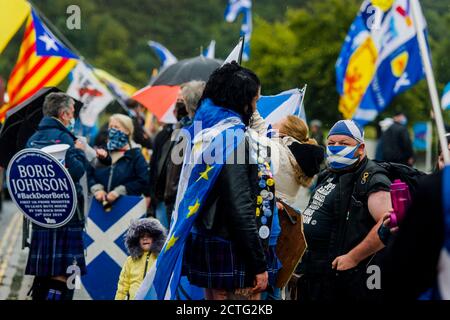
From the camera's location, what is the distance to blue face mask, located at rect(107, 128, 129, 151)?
9219mm

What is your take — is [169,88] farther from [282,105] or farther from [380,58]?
[380,58]

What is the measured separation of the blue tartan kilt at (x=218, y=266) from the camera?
5281 millimetres

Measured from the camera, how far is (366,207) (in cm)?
591

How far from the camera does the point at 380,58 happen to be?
1352 cm

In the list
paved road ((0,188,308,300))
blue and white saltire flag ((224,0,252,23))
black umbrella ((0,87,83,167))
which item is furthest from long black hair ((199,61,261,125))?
blue and white saltire flag ((224,0,252,23))

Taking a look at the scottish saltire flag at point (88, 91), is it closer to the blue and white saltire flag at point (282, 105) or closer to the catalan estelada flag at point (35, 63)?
the catalan estelada flag at point (35, 63)

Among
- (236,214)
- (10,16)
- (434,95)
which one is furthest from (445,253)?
(10,16)

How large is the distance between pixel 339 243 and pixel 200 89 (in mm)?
1986

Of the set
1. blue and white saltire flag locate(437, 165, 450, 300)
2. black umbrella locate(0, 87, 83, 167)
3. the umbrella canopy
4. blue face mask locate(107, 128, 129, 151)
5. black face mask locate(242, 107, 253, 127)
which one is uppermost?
the umbrella canopy

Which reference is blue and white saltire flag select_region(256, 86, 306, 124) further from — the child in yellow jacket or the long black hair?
the long black hair

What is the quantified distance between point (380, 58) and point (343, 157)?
7679 mm

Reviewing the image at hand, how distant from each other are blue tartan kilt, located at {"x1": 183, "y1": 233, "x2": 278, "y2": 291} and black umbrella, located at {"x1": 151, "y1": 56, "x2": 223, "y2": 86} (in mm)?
4856
